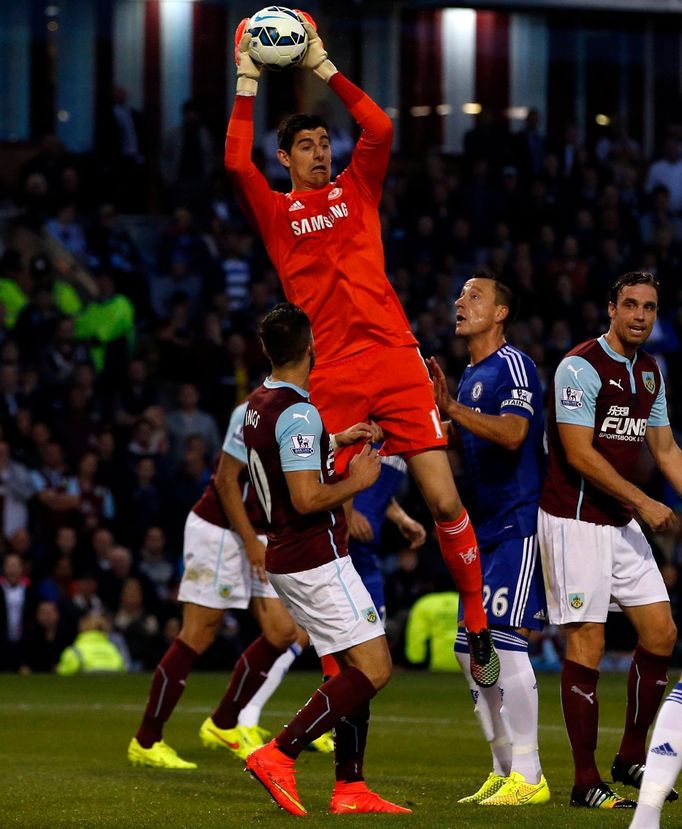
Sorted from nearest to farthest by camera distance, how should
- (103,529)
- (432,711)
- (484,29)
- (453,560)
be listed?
(453,560)
(432,711)
(103,529)
(484,29)

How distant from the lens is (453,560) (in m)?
8.29

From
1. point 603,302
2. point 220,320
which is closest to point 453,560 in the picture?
point 220,320

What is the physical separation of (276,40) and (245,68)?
201 millimetres

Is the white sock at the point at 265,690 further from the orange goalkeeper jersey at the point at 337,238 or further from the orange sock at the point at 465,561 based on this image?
the orange goalkeeper jersey at the point at 337,238

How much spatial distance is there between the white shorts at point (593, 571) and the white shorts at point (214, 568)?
2.55m

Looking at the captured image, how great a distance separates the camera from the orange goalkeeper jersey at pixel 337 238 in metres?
8.58

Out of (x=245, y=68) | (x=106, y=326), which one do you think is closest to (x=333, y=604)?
(x=245, y=68)

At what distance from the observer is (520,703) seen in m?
8.16

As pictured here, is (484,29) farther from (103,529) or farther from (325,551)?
(325,551)

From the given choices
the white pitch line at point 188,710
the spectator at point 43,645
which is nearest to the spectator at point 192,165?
the spectator at point 43,645

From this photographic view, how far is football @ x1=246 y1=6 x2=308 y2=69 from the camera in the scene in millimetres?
8562

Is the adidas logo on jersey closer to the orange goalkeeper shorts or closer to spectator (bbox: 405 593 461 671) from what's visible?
the orange goalkeeper shorts

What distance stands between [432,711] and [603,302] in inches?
388

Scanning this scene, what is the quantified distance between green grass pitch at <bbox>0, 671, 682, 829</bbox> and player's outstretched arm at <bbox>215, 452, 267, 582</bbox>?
1.18m
